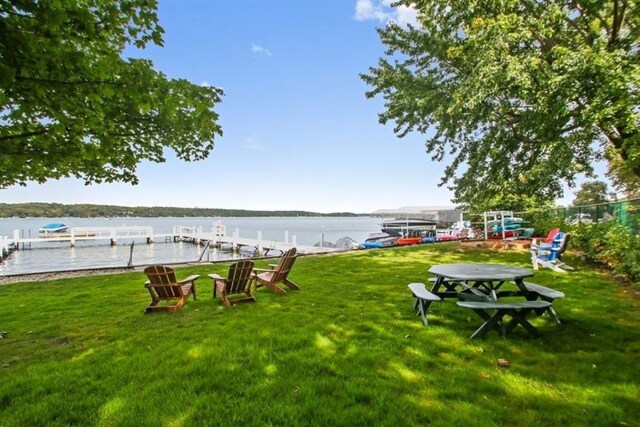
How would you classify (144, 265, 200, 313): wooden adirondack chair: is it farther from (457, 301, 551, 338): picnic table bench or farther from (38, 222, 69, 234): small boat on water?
(38, 222, 69, 234): small boat on water

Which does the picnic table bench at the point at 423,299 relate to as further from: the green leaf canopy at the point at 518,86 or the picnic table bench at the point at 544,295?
the green leaf canopy at the point at 518,86

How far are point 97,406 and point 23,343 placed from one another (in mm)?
2794

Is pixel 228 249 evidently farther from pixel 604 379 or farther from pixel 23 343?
pixel 604 379

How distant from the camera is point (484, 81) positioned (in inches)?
345

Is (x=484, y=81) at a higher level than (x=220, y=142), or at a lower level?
higher

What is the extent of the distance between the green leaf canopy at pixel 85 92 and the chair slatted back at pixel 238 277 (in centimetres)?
234

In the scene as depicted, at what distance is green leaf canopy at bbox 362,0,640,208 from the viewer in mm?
7609

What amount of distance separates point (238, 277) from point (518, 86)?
818cm

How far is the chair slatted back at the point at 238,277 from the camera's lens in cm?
622

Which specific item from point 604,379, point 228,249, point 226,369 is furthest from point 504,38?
point 228,249

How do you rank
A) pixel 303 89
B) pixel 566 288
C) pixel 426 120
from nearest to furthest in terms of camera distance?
pixel 566 288 → pixel 426 120 → pixel 303 89

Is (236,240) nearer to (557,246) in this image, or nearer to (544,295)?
(557,246)

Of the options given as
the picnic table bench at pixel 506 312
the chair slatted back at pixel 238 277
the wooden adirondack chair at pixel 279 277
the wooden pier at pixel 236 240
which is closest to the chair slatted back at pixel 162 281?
the chair slatted back at pixel 238 277

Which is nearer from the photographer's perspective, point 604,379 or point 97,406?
point 97,406
